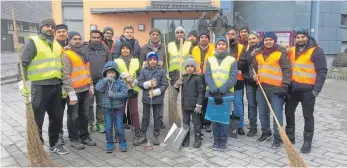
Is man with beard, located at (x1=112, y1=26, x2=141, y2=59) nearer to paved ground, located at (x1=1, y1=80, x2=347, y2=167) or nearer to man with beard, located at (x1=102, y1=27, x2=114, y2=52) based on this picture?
man with beard, located at (x1=102, y1=27, x2=114, y2=52)

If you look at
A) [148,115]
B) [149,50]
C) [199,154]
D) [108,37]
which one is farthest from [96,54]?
[199,154]

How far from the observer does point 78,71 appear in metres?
4.84

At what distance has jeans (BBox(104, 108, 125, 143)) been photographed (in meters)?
4.80

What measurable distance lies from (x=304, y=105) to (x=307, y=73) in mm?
490

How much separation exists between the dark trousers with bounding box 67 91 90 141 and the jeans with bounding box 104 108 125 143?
0.46m

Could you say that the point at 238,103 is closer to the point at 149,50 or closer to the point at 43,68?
the point at 149,50

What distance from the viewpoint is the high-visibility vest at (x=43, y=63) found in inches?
170

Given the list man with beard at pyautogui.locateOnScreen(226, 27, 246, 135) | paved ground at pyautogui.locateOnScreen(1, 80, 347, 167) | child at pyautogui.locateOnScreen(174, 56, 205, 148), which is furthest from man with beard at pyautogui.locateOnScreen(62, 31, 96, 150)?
man with beard at pyautogui.locateOnScreen(226, 27, 246, 135)

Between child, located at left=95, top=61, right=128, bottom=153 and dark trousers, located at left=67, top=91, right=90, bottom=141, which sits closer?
child, located at left=95, top=61, right=128, bottom=153

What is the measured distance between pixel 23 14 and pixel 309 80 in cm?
3922

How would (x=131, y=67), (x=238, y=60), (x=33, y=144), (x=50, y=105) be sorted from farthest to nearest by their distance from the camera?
(x=238, y=60) → (x=131, y=67) → (x=50, y=105) → (x=33, y=144)

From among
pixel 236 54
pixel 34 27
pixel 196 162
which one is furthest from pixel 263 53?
pixel 34 27

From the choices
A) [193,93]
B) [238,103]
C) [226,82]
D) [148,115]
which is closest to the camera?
[226,82]

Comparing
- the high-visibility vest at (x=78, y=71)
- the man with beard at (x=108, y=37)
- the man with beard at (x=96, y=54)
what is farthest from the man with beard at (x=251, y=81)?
the high-visibility vest at (x=78, y=71)
